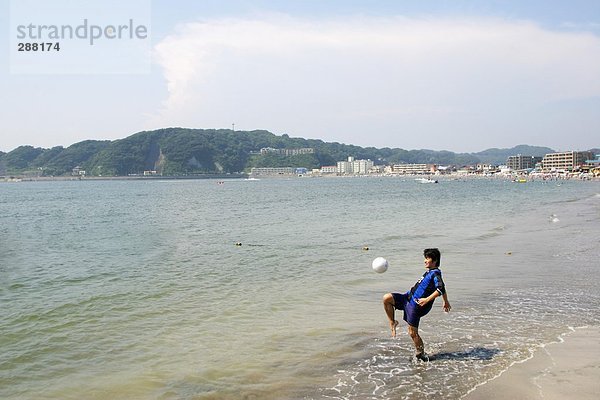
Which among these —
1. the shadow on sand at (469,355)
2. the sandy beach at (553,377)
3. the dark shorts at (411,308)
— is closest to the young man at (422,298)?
the dark shorts at (411,308)

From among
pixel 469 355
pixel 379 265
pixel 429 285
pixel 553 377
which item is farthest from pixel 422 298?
pixel 379 265

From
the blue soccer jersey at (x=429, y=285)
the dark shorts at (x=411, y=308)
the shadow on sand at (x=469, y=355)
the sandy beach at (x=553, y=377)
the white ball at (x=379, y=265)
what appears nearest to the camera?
the sandy beach at (x=553, y=377)

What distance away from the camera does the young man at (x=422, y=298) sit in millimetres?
7906

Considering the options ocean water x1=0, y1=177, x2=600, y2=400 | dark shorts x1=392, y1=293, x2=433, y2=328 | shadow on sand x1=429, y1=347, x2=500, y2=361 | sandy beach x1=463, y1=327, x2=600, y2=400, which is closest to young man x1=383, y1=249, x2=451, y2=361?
dark shorts x1=392, y1=293, x2=433, y2=328

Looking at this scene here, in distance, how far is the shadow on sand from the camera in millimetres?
8383

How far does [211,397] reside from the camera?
24.0 ft

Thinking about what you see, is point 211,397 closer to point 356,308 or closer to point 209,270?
point 356,308

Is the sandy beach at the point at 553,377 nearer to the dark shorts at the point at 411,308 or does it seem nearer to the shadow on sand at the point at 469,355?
the shadow on sand at the point at 469,355

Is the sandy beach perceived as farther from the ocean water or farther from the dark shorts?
the dark shorts

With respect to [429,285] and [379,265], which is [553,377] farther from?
[379,265]

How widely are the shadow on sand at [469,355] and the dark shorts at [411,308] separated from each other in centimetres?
83

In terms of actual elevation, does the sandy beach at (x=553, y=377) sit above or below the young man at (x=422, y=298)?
below

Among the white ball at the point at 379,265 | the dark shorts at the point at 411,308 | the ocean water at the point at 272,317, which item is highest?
the white ball at the point at 379,265

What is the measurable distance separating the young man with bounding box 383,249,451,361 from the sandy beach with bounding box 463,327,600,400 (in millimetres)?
1273
